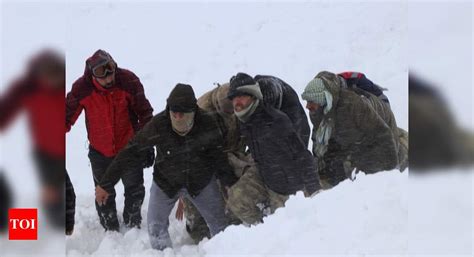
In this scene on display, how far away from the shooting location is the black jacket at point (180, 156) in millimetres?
4352

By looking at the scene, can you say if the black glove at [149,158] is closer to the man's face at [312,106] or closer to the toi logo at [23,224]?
the toi logo at [23,224]

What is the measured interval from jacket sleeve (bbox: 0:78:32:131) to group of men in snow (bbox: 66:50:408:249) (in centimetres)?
33

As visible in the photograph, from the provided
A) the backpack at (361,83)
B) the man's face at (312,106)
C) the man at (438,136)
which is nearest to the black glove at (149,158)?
the man's face at (312,106)

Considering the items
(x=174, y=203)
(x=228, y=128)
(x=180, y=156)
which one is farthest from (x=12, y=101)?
(x=228, y=128)

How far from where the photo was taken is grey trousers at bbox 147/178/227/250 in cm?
443

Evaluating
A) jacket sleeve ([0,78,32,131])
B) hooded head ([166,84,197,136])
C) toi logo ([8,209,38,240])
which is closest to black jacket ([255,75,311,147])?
hooded head ([166,84,197,136])

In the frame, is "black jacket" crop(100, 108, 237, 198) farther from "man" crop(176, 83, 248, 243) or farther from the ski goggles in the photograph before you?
the ski goggles

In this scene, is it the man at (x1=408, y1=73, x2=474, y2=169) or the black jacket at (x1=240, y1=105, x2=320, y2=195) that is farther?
the black jacket at (x1=240, y1=105, x2=320, y2=195)

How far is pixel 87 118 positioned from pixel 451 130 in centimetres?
240

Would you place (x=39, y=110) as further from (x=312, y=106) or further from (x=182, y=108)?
(x=312, y=106)

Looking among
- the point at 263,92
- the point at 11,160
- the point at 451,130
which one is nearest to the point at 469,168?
the point at 451,130

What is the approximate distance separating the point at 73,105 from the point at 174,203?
961 millimetres

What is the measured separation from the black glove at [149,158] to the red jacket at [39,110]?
556 mm

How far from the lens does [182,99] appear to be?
4.32 meters
